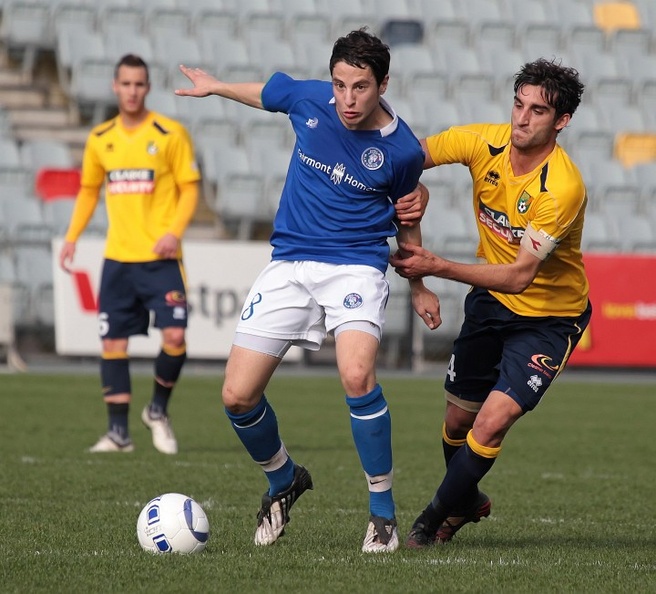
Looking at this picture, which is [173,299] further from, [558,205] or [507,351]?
[558,205]

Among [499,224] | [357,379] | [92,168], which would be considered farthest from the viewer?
[92,168]

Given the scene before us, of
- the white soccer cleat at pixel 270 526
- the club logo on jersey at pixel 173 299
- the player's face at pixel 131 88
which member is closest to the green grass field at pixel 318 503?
the white soccer cleat at pixel 270 526

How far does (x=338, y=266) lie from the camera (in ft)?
16.6

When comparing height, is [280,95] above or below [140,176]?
above

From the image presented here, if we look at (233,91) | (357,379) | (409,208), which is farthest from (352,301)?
(233,91)

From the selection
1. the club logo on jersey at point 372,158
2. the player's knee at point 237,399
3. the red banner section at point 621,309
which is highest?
the club logo on jersey at point 372,158

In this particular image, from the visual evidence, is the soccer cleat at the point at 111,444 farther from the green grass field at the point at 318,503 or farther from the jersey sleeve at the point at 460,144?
the jersey sleeve at the point at 460,144

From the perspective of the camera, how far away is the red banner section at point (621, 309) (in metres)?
15.7

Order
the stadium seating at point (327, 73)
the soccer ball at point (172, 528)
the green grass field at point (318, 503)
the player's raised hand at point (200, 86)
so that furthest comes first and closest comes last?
1. the stadium seating at point (327, 73)
2. the player's raised hand at point (200, 86)
3. the soccer ball at point (172, 528)
4. the green grass field at point (318, 503)

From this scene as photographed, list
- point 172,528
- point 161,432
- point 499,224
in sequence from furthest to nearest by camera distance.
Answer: point 161,432, point 499,224, point 172,528

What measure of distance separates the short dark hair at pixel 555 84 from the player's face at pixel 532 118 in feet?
0.07

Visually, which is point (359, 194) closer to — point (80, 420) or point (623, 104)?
point (80, 420)

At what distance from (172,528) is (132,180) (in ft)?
13.6

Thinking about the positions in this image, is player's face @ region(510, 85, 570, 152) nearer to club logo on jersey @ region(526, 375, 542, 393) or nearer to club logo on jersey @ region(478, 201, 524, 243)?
club logo on jersey @ region(478, 201, 524, 243)
